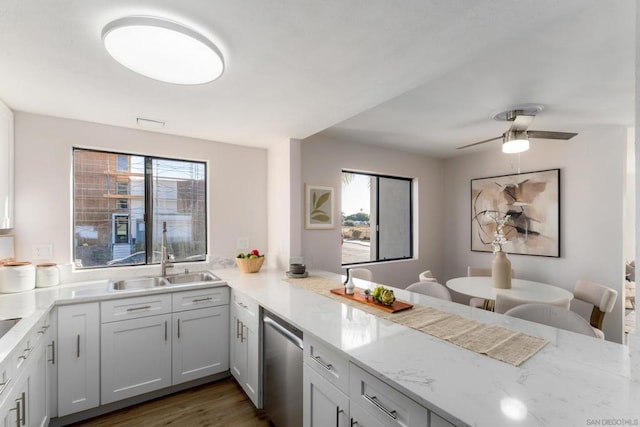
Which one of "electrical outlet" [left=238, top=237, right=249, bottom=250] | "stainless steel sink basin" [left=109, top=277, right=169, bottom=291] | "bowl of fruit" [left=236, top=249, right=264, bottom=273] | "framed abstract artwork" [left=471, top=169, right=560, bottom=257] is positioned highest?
"framed abstract artwork" [left=471, top=169, right=560, bottom=257]

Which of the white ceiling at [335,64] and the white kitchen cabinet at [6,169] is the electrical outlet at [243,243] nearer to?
the white ceiling at [335,64]

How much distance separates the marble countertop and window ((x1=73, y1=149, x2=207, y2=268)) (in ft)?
3.00

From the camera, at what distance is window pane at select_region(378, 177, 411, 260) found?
421 cm

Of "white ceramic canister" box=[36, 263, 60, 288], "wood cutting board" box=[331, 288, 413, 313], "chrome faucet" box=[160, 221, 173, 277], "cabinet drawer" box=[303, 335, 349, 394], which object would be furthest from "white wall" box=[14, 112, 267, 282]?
"cabinet drawer" box=[303, 335, 349, 394]

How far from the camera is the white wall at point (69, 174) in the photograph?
2.31m

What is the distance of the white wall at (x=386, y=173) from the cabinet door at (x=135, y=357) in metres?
1.54

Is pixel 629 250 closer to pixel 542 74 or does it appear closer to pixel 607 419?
pixel 542 74

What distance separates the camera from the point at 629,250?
3.43 meters

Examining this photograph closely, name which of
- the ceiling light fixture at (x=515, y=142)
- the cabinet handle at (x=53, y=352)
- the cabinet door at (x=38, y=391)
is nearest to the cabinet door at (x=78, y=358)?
the cabinet handle at (x=53, y=352)

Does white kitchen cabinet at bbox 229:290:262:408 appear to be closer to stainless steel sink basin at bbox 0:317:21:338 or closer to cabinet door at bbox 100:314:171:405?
cabinet door at bbox 100:314:171:405

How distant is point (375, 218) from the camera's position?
4.13m

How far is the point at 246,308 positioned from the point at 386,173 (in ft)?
8.85

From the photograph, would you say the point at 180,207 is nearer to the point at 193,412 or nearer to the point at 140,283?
the point at 140,283

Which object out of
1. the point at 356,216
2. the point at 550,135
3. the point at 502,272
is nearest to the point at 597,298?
the point at 502,272
